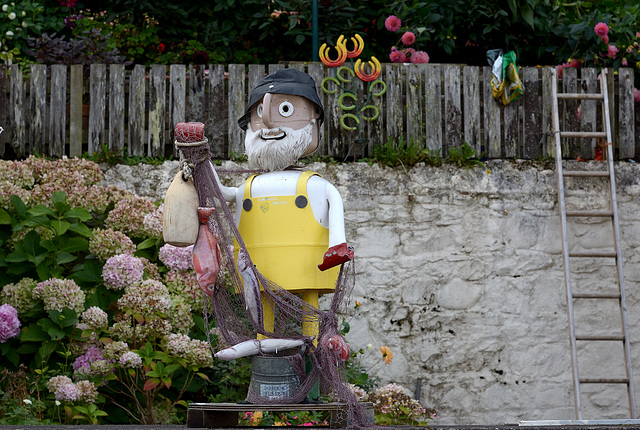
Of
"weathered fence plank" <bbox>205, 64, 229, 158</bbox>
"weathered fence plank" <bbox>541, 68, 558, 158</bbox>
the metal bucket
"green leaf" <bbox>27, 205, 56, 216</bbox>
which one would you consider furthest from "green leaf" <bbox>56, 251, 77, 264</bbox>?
"weathered fence plank" <bbox>541, 68, 558, 158</bbox>

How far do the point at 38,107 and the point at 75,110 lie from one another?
10.0 inches

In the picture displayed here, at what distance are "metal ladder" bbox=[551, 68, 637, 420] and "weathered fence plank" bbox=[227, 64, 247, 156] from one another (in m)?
2.19

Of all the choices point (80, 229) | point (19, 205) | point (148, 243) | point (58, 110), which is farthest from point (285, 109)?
point (58, 110)

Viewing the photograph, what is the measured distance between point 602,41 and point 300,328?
4069 millimetres

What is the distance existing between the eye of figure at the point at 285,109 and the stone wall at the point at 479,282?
1.91m

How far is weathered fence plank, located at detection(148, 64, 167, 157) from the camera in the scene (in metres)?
5.76

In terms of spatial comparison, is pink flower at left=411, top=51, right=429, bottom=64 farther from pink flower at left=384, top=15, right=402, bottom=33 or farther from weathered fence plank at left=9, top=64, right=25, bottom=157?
weathered fence plank at left=9, top=64, right=25, bottom=157

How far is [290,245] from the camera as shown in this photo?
3.55m

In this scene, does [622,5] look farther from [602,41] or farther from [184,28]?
[184,28]

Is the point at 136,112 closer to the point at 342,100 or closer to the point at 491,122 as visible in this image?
the point at 342,100

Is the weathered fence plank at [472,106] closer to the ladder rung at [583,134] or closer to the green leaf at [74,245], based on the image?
the ladder rung at [583,134]

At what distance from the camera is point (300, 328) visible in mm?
3652

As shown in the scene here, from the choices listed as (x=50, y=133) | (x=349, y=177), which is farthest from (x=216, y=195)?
(x=50, y=133)

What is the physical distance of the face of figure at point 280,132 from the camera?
12.2ft
